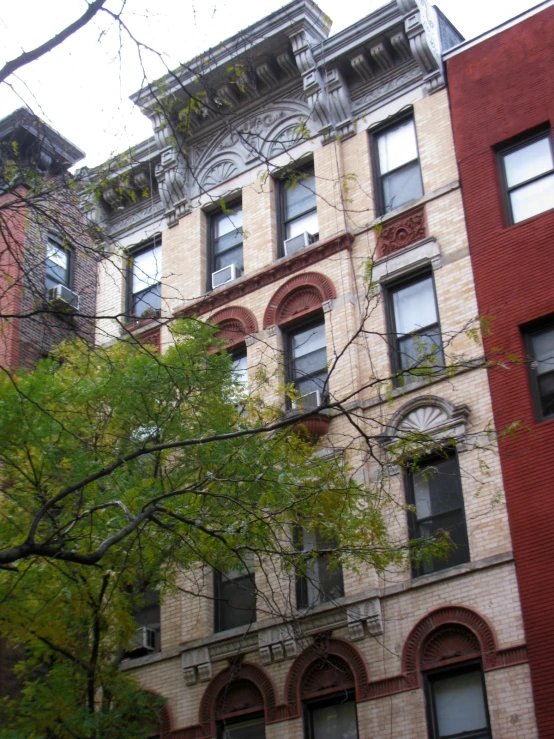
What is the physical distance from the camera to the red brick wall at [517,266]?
15164 mm

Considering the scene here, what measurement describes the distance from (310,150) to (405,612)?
10152 millimetres

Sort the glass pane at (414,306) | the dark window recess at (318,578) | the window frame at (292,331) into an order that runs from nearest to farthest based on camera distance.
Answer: the dark window recess at (318,578), the glass pane at (414,306), the window frame at (292,331)

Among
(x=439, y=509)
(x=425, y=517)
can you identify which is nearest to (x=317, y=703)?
(x=425, y=517)

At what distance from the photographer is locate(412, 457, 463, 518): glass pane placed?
1708 centimetres

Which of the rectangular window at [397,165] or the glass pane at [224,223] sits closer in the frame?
the rectangular window at [397,165]

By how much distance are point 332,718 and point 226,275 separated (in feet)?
31.2

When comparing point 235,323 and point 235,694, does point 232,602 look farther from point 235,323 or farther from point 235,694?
point 235,323

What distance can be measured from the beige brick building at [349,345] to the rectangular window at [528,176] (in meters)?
0.94

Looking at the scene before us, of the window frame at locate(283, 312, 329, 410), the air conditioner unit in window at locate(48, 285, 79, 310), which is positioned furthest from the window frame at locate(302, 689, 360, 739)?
the air conditioner unit in window at locate(48, 285, 79, 310)

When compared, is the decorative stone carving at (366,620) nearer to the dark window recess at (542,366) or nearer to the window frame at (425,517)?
the window frame at (425,517)

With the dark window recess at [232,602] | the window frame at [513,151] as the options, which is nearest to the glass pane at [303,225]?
the window frame at [513,151]

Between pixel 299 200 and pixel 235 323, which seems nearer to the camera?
pixel 235 323

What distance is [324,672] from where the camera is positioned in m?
16.9

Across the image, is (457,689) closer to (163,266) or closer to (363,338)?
(363,338)
